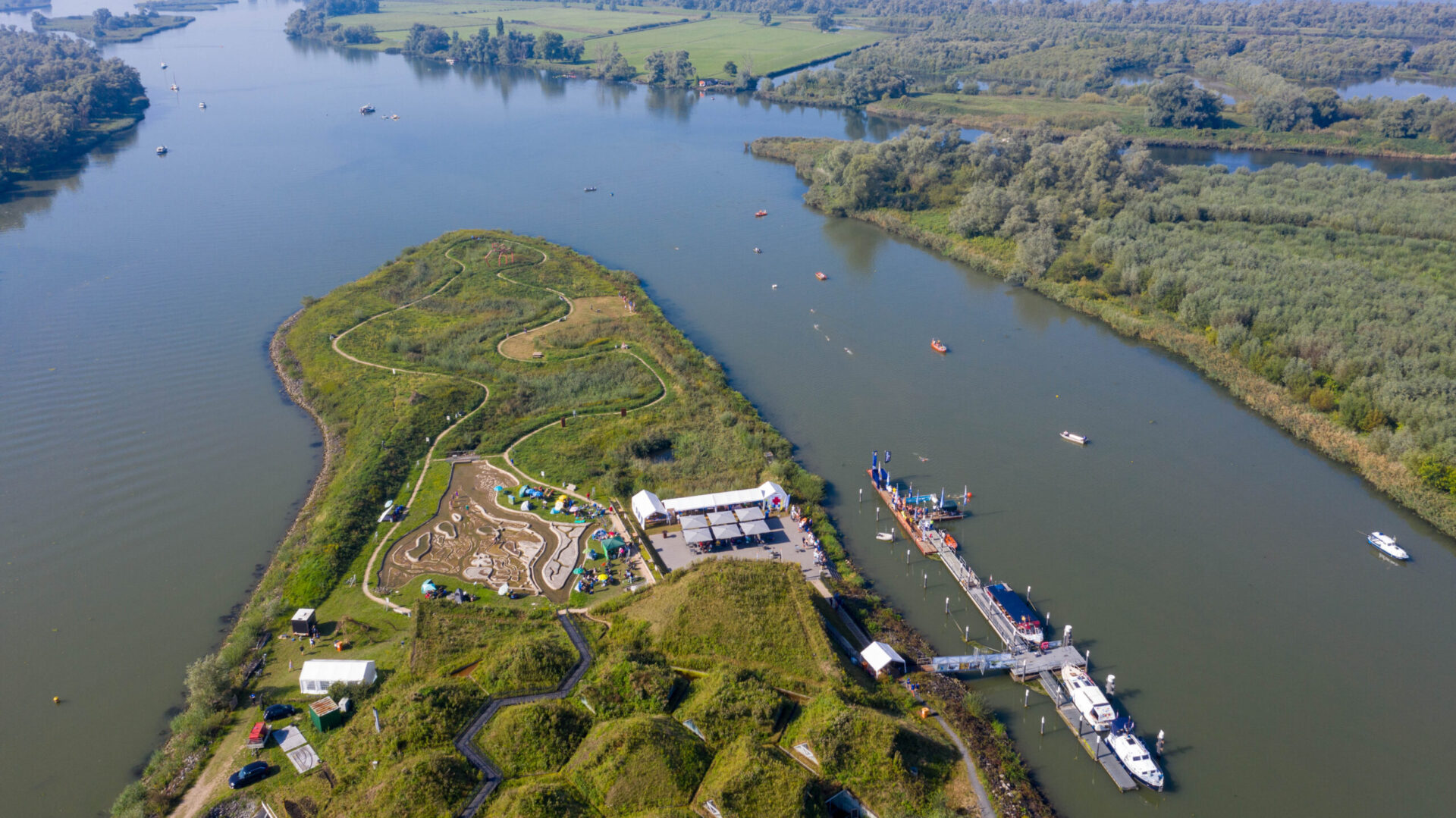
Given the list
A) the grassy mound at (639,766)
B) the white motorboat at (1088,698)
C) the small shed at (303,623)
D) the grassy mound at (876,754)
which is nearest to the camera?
the grassy mound at (639,766)

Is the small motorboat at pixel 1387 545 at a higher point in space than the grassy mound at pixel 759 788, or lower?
lower

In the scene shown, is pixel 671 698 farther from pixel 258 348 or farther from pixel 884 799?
pixel 258 348

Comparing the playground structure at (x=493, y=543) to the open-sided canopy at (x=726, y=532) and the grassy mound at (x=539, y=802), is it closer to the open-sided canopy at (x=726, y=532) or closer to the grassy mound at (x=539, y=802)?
the open-sided canopy at (x=726, y=532)

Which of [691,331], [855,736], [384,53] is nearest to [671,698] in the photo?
[855,736]

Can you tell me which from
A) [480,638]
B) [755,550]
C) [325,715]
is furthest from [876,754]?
[325,715]

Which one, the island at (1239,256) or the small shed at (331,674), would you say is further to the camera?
the island at (1239,256)

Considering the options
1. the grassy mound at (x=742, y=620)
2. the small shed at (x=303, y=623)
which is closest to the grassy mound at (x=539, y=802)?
the grassy mound at (x=742, y=620)

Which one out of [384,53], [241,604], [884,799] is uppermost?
[384,53]
